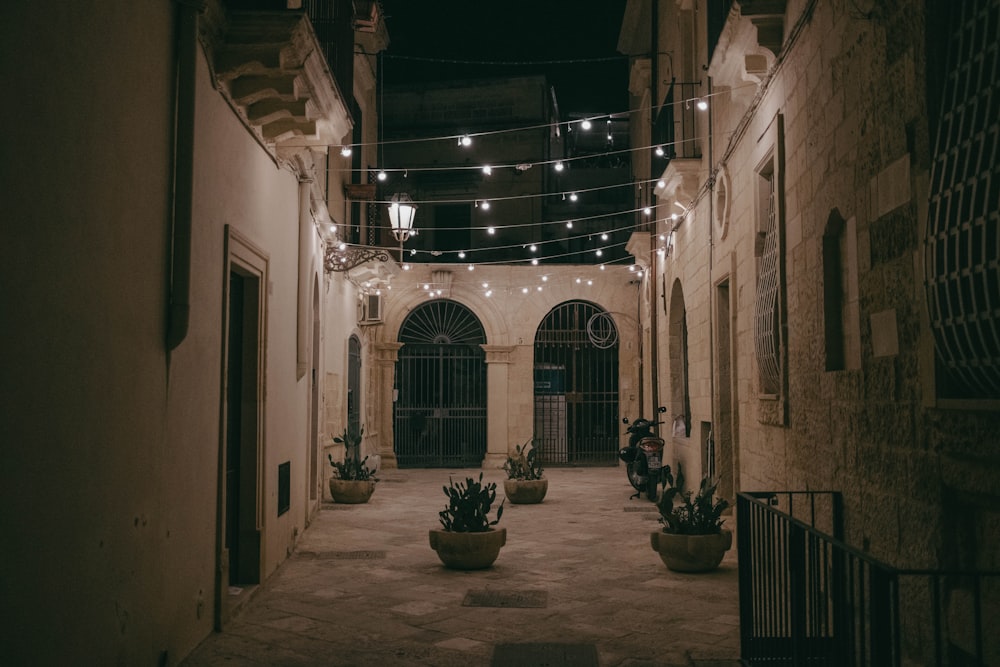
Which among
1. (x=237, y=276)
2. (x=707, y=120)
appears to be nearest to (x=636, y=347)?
(x=707, y=120)

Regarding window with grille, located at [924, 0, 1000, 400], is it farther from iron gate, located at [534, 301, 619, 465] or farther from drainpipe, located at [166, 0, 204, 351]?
iron gate, located at [534, 301, 619, 465]

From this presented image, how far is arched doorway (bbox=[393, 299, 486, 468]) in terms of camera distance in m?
19.0

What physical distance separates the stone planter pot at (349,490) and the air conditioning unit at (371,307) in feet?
16.9

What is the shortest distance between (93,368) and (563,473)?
13987 millimetres

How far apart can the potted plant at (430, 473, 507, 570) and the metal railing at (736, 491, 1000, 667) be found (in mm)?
3215

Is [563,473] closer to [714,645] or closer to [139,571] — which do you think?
[714,645]

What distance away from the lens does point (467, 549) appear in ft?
26.0

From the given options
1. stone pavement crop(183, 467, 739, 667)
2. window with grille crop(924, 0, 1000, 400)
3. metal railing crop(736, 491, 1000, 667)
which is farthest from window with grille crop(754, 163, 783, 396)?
window with grille crop(924, 0, 1000, 400)

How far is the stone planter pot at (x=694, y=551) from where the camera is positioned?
7.69 m

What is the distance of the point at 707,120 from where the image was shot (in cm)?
1073

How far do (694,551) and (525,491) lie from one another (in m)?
4.98

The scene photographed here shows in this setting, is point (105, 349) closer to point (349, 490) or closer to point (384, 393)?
A: point (349, 490)

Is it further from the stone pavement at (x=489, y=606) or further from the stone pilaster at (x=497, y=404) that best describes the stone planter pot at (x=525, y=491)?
the stone pilaster at (x=497, y=404)

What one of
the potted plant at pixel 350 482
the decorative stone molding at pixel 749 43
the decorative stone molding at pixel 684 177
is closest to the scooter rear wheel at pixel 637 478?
the potted plant at pixel 350 482
